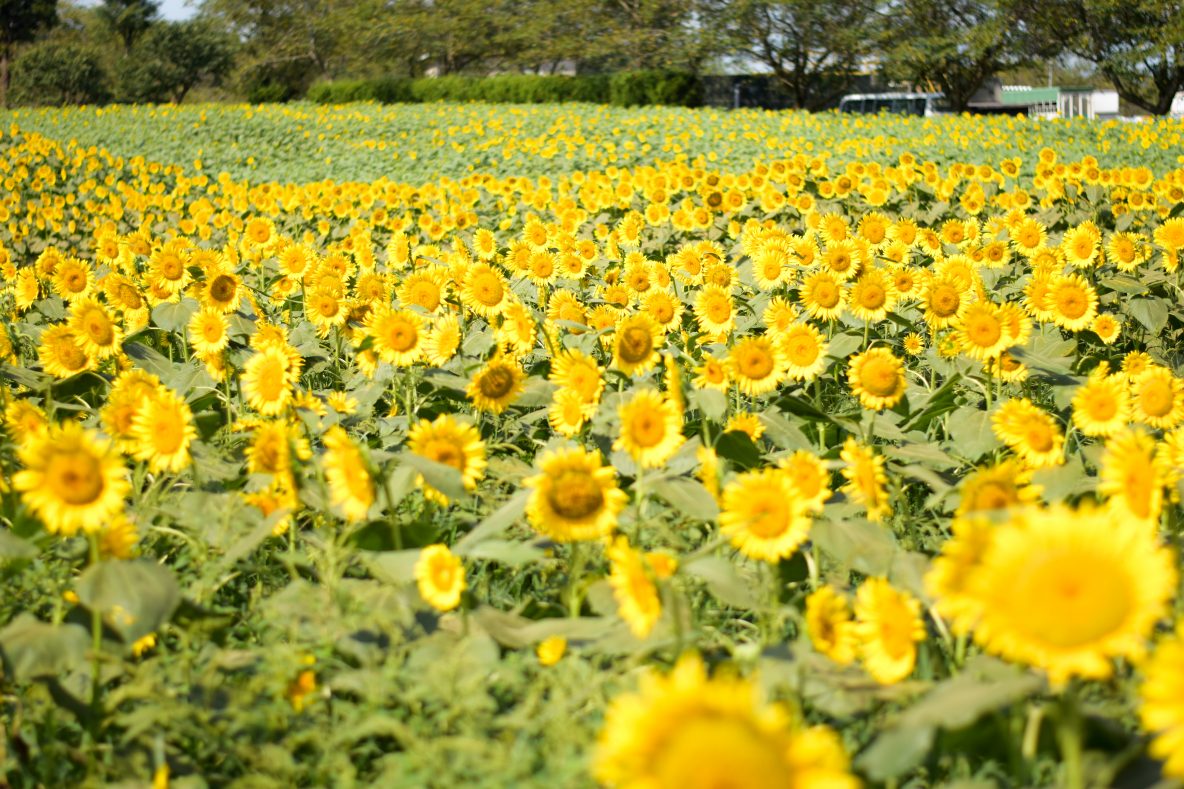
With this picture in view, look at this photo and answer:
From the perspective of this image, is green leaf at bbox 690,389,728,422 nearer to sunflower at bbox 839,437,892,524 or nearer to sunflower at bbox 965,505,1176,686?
sunflower at bbox 839,437,892,524

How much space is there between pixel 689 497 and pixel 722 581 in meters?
0.28

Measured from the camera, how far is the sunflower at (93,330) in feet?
9.37

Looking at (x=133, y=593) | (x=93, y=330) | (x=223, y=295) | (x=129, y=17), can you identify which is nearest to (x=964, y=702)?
(x=133, y=593)

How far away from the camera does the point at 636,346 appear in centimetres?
258

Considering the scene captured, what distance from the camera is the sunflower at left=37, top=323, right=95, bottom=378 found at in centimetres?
283

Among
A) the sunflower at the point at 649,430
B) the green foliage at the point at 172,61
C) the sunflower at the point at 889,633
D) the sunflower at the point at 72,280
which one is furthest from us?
the green foliage at the point at 172,61

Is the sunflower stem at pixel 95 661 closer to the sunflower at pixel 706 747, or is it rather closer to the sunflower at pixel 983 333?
the sunflower at pixel 706 747

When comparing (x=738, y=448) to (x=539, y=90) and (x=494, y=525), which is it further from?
(x=539, y=90)

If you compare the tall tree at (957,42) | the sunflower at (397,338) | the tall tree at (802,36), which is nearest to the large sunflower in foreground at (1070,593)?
the sunflower at (397,338)

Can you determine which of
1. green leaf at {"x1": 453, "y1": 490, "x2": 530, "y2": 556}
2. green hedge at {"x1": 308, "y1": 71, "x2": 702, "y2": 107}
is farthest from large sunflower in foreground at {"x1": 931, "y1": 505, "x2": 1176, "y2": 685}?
green hedge at {"x1": 308, "y1": 71, "x2": 702, "y2": 107}

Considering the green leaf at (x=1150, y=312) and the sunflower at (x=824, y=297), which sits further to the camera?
the green leaf at (x=1150, y=312)

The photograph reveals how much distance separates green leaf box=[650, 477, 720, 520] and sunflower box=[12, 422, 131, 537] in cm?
92

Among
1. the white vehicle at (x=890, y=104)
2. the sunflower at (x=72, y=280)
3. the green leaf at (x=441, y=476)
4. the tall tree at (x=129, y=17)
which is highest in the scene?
the tall tree at (x=129, y=17)

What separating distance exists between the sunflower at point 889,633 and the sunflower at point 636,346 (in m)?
1.10
